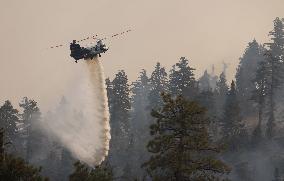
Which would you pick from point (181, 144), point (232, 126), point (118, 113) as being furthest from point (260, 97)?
point (181, 144)

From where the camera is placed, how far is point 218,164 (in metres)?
31.2

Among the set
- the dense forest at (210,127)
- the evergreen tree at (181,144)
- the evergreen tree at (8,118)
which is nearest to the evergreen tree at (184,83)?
the dense forest at (210,127)

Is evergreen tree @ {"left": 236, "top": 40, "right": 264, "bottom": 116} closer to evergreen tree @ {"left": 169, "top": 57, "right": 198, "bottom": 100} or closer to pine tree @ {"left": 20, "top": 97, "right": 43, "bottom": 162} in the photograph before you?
evergreen tree @ {"left": 169, "top": 57, "right": 198, "bottom": 100}

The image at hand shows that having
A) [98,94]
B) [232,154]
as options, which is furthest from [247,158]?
[98,94]

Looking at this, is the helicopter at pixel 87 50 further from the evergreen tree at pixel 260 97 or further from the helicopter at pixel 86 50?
the evergreen tree at pixel 260 97

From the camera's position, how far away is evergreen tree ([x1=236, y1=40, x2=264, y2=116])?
311 ft

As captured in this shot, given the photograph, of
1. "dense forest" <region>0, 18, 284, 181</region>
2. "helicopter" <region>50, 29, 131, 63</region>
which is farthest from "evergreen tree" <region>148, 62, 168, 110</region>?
"helicopter" <region>50, 29, 131, 63</region>

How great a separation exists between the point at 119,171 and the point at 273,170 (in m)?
23.9

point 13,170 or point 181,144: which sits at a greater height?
point 181,144

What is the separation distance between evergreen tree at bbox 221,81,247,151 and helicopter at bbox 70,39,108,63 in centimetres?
2988

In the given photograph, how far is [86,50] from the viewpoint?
50438 millimetres

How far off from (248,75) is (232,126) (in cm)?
3257

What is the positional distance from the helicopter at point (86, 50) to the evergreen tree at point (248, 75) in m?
42.1

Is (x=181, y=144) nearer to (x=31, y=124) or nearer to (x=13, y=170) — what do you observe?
(x=13, y=170)
